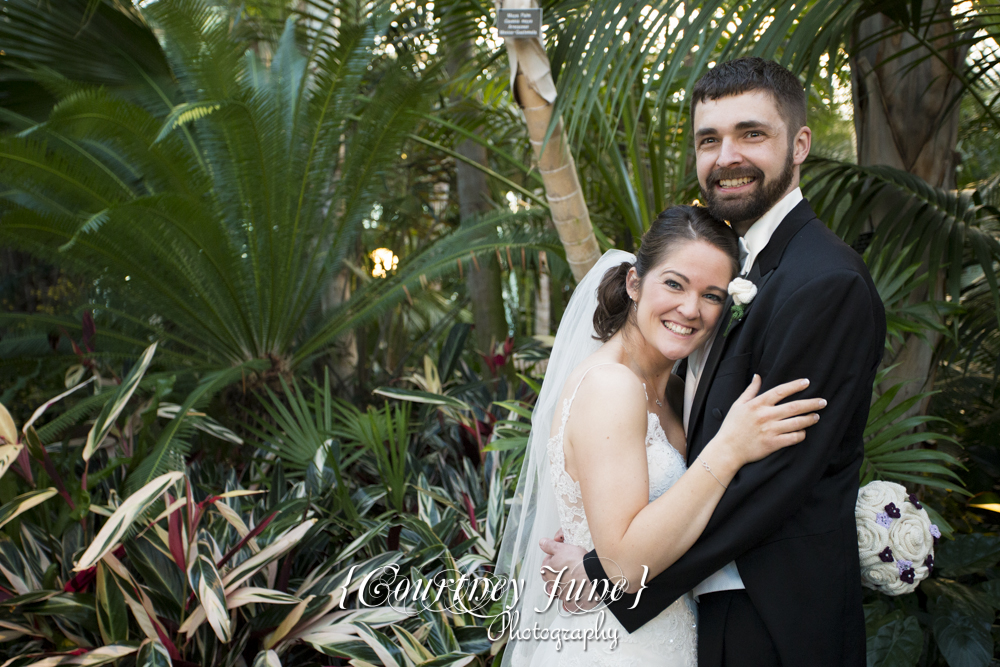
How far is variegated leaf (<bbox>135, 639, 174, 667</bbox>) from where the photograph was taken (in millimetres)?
1966

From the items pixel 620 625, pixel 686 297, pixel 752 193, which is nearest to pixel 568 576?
pixel 620 625

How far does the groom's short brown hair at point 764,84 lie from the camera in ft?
4.84

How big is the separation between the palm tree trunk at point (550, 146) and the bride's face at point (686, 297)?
3.19ft

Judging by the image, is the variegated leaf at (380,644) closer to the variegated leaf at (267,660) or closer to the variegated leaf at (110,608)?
the variegated leaf at (267,660)

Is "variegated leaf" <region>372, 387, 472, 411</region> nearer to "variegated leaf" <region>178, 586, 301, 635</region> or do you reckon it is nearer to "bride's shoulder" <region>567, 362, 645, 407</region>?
"variegated leaf" <region>178, 586, 301, 635</region>

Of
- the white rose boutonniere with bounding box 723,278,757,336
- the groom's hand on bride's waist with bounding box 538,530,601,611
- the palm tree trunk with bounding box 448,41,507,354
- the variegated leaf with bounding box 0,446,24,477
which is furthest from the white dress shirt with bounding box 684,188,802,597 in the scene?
the palm tree trunk with bounding box 448,41,507,354

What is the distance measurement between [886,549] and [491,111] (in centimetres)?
354

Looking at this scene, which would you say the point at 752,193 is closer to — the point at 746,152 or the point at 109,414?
the point at 746,152

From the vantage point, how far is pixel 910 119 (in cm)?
274

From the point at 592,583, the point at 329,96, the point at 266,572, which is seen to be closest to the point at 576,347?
the point at 592,583

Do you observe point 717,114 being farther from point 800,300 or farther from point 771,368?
point 771,368

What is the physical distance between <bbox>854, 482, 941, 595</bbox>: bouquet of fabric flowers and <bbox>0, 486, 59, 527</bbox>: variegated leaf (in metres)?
2.40

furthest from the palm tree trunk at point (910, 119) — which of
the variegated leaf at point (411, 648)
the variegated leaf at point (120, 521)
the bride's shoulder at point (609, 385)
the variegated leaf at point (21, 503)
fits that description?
the variegated leaf at point (21, 503)

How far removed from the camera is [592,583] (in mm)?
1495
